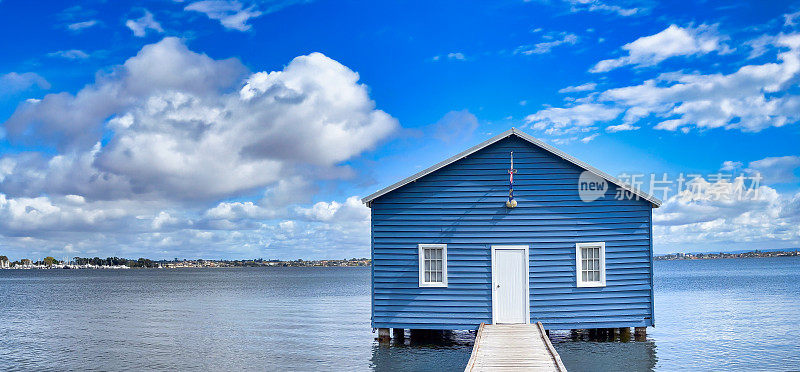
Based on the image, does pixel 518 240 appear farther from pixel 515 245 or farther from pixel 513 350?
pixel 513 350

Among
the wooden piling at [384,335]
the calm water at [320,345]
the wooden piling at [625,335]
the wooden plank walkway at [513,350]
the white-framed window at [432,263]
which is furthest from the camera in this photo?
the wooden piling at [625,335]

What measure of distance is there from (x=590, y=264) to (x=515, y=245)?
2.19m

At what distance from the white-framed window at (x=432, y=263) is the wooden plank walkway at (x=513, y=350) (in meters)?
1.91

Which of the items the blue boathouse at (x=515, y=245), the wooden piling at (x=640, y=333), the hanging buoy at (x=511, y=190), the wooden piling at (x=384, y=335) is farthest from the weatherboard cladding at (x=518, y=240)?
the wooden piling at (x=640, y=333)

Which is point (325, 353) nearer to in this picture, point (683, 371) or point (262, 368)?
point (262, 368)

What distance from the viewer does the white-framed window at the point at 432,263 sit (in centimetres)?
2005

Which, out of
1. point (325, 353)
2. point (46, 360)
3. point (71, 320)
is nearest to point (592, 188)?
point (325, 353)

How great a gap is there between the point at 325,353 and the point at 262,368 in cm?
285

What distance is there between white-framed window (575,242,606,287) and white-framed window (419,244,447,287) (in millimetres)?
3777

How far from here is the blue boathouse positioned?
20.0m

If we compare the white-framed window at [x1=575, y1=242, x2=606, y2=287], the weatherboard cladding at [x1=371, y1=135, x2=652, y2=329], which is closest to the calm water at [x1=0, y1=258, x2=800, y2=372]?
the weatherboard cladding at [x1=371, y1=135, x2=652, y2=329]

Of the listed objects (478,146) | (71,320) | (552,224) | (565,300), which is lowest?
(71,320)

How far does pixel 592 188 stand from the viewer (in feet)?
66.1

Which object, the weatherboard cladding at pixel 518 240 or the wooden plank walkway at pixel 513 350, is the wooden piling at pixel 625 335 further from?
the wooden plank walkway at pixel 513 350
